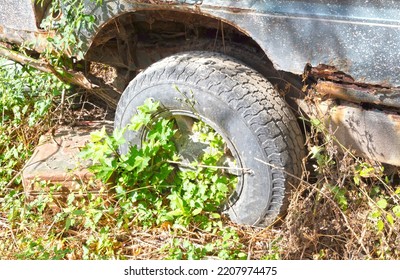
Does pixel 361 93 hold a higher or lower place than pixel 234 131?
higher

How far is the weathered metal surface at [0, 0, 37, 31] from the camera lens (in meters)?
3.62

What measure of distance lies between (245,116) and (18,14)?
1602 mm

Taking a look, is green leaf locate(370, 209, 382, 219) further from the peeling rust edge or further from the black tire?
the peeling rust edge

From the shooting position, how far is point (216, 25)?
3.40 metres

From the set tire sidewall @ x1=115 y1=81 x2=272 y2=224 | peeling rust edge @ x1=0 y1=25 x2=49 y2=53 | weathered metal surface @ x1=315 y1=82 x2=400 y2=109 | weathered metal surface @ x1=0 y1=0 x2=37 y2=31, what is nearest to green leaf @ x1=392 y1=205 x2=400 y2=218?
weathered metal surface @ x1=315 y1=82 x2=400 y2=109

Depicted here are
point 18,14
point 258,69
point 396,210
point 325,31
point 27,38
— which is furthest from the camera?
point 27,38

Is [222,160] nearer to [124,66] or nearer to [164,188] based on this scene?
[164,188]

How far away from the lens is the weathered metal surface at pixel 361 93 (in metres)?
2.83

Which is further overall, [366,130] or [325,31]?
[366,130]

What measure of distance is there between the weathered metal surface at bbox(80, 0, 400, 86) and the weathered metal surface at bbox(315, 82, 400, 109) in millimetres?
53

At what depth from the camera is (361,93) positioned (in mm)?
2889

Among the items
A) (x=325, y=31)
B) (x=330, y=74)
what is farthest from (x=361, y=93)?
(x=325, y=31)

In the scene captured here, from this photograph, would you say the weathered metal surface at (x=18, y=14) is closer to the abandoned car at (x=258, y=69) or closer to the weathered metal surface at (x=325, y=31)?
the abandoned car at (x=258, y=69)

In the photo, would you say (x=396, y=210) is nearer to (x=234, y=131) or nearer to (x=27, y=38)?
(x=234, y=131)
